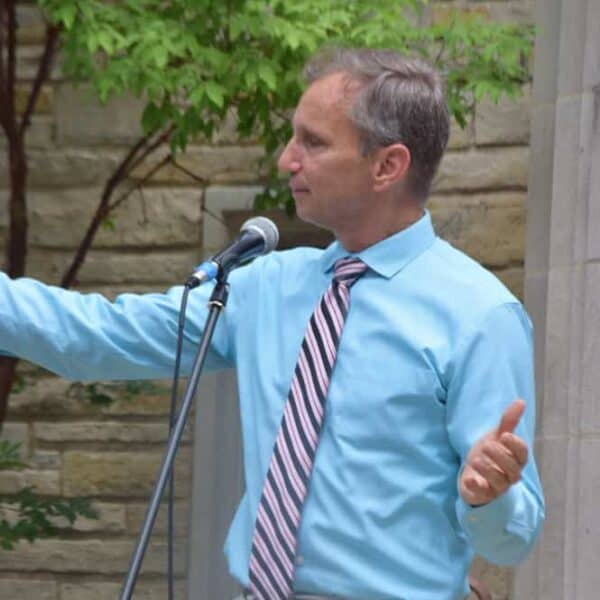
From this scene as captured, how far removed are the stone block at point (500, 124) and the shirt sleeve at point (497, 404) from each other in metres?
3.26

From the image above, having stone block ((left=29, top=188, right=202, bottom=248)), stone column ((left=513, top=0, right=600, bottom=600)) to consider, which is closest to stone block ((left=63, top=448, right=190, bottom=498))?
stone block ((left=29, top=188, right=202, bottom=248))

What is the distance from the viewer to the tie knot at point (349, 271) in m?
3.21

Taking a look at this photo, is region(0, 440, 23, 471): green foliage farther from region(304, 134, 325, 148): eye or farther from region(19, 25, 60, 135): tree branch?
region(304, 134, 325, 148): eye

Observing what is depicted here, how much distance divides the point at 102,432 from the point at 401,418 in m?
3.83

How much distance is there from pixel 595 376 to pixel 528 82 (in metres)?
1.20

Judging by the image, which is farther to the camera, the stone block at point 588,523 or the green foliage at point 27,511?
the green foliage at point 27,511

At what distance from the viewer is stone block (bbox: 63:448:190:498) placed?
264 inches

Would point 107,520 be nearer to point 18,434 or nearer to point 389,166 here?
Answer: point 18,434

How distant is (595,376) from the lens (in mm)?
5488

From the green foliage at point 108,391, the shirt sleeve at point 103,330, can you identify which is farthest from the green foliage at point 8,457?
the shirt sleeve at point 103,330

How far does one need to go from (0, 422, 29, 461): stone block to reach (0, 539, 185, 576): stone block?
34 centimetres

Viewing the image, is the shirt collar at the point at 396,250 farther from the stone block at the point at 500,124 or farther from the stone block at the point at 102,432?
the stone block at the point at 102,432

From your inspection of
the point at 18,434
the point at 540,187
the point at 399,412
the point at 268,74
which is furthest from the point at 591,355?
the point at 399,412

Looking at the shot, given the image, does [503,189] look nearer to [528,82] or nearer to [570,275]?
[528,82]
